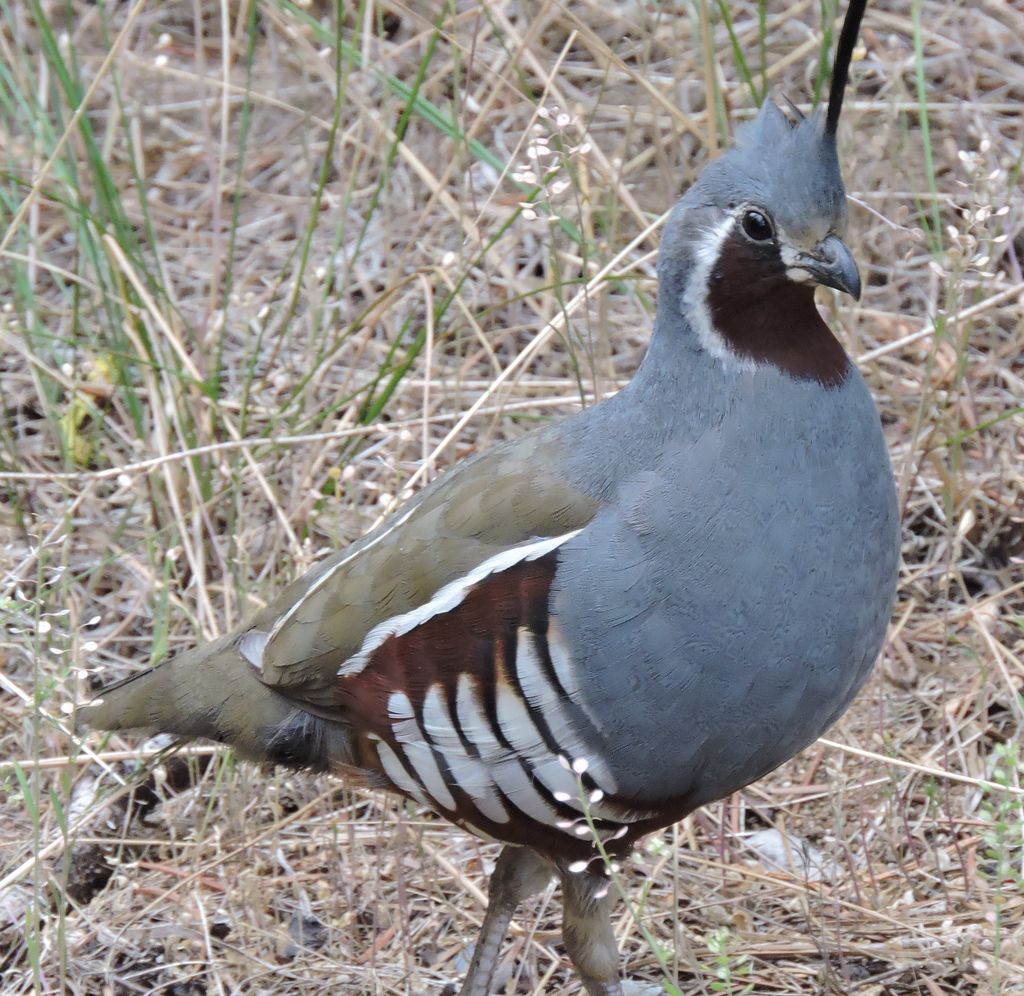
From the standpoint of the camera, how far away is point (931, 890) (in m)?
3.84

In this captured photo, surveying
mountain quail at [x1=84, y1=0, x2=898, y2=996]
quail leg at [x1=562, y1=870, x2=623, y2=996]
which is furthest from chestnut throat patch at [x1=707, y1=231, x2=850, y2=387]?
quail leg at [x1=562, y1=870, x2=623, y2=996]

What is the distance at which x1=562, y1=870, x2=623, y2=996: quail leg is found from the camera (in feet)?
11.4

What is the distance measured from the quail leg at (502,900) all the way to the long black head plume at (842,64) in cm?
176

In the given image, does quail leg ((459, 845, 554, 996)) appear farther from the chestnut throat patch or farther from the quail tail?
the chestnut throat patch

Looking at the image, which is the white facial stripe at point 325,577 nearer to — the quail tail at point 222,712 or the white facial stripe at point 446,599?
the quail tail at point 222,712

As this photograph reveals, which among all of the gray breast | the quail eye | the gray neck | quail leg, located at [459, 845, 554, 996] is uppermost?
the quail eye

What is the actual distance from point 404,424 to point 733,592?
75.6 inches

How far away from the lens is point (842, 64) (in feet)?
10.2

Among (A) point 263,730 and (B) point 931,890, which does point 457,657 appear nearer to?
(A) point 263,730

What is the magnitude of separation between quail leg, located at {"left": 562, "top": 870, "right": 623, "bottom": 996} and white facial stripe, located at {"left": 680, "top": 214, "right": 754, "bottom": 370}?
121 centimetres

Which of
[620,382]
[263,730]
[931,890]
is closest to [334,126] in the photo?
[620,382]

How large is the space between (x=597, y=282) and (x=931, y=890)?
1844mm

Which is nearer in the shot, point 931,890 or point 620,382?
point 931,890

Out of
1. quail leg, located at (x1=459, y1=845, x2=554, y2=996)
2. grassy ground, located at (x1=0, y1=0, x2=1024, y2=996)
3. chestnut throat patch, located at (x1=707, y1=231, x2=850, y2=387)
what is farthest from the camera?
grassy ground, located at (x1=0, y1=0, x2=1024, y2=996)
